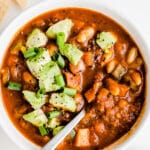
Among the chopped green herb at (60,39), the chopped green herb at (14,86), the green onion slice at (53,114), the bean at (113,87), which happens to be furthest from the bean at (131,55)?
the chopped green herb at (14,86)

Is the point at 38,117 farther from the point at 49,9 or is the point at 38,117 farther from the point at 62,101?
the point at 49,9

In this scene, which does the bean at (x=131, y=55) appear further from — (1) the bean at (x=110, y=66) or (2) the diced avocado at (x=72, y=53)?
(2) the diced avocado at (x=72, y=53)

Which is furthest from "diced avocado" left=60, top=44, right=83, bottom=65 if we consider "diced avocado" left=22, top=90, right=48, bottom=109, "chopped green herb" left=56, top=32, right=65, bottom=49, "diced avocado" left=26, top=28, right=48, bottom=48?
"diced avocado" left=22, top=90, right=48, bottom=109

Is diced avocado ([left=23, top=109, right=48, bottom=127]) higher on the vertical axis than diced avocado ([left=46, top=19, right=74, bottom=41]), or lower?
lower

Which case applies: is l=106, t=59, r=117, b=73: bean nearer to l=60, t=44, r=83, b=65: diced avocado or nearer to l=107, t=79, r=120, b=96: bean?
l=107, t=79, r=120, b=96: bean

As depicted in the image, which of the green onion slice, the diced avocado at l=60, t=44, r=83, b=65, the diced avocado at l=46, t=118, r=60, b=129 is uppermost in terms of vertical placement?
the diced avocado at l=60, t=44, r=83, b=65

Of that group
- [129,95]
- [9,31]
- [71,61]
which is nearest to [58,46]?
[71,61]
